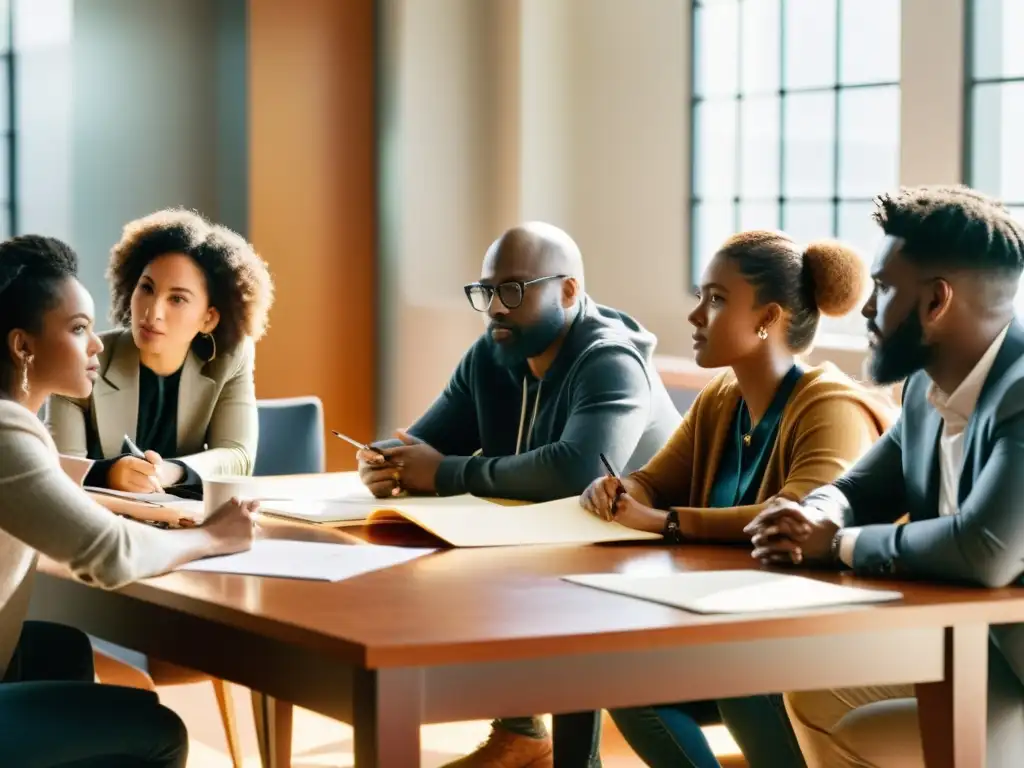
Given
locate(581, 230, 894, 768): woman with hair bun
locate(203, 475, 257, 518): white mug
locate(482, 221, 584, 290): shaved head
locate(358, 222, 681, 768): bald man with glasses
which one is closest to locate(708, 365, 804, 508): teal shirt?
locate(581, 230, 894, 768): woman with hair bun

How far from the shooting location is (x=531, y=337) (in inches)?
130

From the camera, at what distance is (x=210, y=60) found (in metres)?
5.95

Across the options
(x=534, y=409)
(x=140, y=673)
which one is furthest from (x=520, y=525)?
(x=140, y=673)

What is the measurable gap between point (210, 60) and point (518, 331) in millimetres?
3081

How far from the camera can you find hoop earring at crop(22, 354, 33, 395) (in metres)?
2.25

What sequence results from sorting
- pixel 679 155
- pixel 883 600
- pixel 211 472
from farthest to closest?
pixel 679 155, pixel 211 472, pixel 883 600

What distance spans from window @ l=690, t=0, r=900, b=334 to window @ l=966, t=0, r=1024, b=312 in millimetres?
342

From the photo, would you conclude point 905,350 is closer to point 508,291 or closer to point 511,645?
point 511,645

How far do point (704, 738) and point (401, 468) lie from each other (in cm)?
82

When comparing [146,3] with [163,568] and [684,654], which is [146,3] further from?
[684,654]

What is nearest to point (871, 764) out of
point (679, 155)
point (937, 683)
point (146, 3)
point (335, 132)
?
point (937, 683)

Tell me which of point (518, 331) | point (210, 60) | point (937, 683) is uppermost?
point (210, 60)

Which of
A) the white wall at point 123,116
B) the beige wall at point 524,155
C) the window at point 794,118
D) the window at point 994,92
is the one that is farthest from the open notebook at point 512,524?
the white wall at point 123,116

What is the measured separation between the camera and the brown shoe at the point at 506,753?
338 cm
